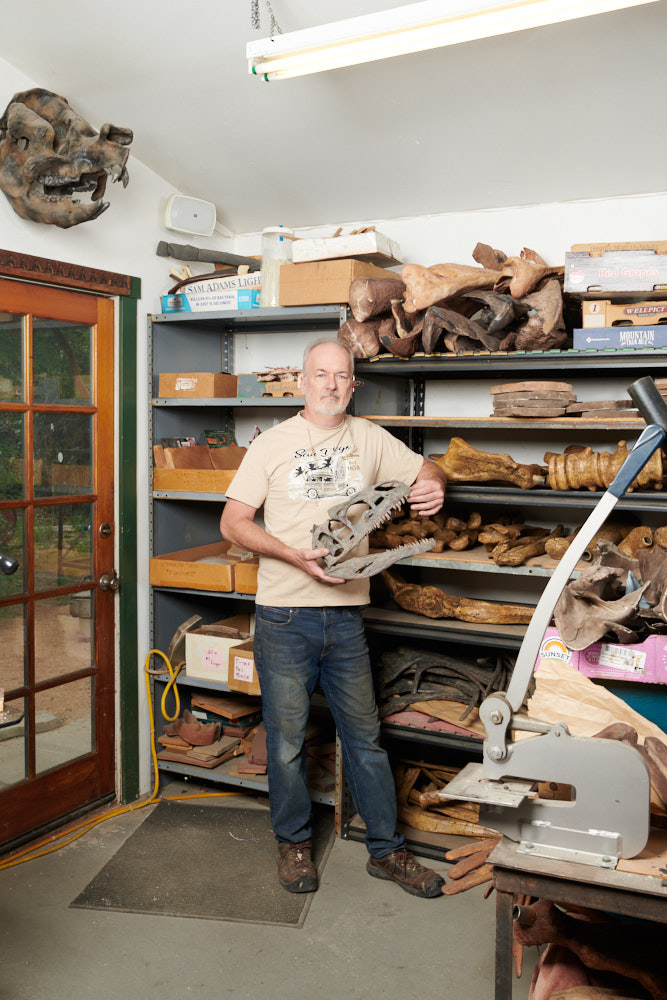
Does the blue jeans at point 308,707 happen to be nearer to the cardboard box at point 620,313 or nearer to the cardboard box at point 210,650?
the cardboard box at point 210,650

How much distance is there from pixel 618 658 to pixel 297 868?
1.57 metres

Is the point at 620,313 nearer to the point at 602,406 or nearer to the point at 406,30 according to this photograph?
the point at 602,406

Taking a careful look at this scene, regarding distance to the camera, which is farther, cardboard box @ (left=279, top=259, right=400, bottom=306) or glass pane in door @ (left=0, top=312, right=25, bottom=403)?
cardboard box @ (left=279, top=259, right=400, bottom=306)

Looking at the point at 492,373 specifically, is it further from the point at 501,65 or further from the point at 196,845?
the point at 196,845

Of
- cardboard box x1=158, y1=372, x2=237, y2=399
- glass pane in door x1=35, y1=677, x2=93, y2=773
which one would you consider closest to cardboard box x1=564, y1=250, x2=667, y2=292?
cardboard box x1=158, y1=372, x2=237, y2=399

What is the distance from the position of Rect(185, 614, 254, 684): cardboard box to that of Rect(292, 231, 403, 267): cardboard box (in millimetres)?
1654

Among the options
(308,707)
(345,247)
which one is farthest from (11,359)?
(308,707)

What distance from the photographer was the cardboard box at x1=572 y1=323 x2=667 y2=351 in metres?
2.76

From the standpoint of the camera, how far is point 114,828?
351 centimetres

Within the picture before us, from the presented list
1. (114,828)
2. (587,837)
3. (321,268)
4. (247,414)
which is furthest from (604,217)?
(114,828)

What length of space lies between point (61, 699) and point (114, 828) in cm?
59

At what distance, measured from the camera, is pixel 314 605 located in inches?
116

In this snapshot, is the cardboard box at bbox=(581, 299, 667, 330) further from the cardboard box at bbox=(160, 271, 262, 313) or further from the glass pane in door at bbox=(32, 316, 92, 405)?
the glass pane in door at bbox=(32, 316, 92, 405)

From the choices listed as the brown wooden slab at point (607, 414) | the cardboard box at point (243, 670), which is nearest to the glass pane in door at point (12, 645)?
the cardboard box at point (243, 670)
